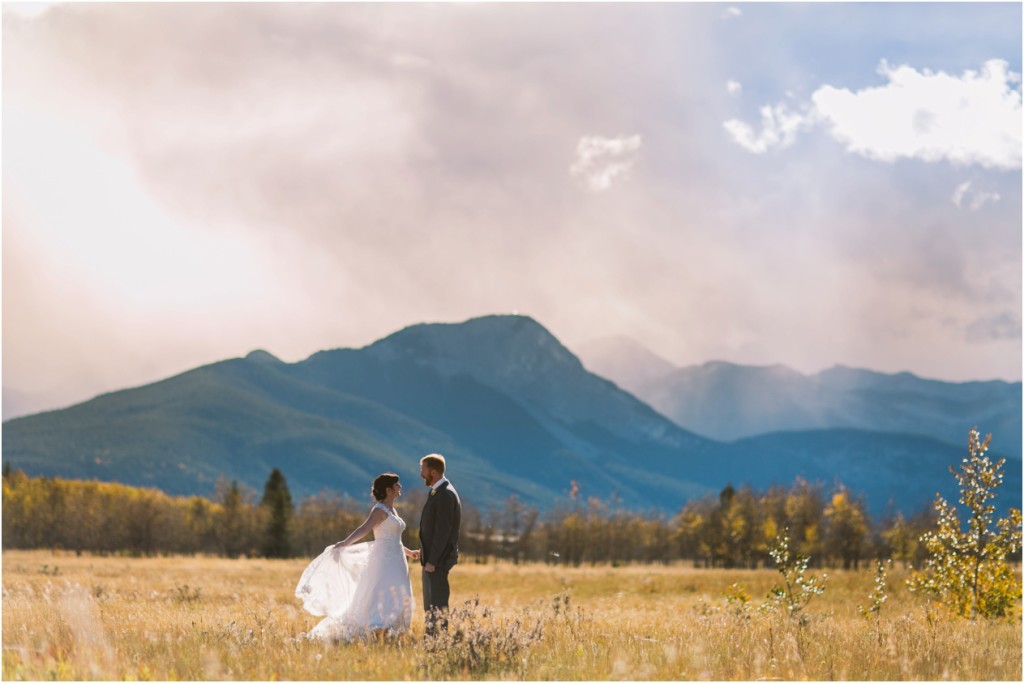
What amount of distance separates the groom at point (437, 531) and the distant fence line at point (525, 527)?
102222mm

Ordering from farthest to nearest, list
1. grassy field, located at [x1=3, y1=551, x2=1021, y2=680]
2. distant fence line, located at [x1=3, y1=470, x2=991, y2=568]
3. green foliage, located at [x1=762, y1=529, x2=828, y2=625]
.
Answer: distant fence line, located at [x1=3, y1=470, x2=991, y2=568] < green foliage, located at [x1=762, y1=529, x2=828, y2=625] < grassy field, located at [x1=3, y1=551, x2=1021, y2=680]

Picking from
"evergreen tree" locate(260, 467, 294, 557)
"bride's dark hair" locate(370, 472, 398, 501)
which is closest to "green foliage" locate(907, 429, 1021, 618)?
"bride's dark hair" locate(370, 472, 398, 501)

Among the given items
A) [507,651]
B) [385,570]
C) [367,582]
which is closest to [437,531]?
[385,570]

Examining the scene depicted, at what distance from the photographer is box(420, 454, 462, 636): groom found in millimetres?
15219

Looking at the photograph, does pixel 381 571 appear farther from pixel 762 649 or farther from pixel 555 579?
pixel 555 579

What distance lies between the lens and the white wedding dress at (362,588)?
52.3 ft

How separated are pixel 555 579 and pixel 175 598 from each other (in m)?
35.7

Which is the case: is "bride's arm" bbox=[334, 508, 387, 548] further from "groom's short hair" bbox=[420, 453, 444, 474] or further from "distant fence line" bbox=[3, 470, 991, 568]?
"distant fence line" bbox=[3, 470, 991, 568]

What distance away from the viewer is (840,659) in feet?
43.7

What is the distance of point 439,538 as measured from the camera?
50.0 feet

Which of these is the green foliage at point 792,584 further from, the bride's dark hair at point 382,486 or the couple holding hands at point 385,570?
the bride's dark hair at point 382,486

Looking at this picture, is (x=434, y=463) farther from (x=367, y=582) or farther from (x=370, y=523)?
(x=367, y=582)

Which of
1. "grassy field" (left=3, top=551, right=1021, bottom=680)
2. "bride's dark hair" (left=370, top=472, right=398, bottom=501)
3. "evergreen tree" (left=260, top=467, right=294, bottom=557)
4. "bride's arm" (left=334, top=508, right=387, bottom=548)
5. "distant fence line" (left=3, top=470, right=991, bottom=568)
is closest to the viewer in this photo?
"grassy field" (left=3, top=551, right=1021, bottom=680)

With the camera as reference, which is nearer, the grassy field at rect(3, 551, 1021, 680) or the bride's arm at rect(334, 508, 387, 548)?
the grassy field at rect(3, 551, 1021, 680)
